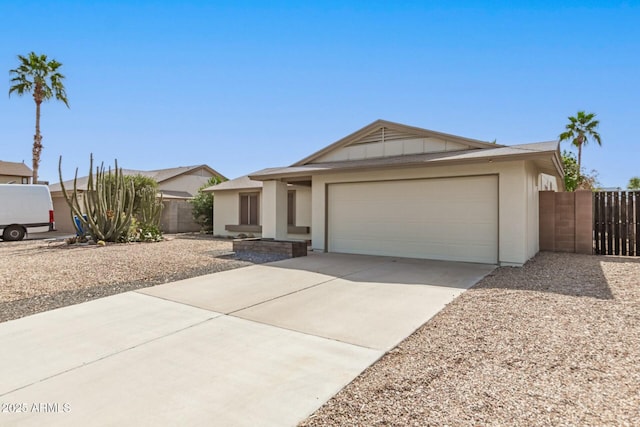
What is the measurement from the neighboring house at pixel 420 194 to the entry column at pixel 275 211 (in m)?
0.04

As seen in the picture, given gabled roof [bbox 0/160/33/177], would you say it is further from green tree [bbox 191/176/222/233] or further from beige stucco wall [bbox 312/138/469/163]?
beige stucco wall [bbox 312/138/469/163]

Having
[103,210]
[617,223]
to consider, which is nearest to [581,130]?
[617,223]

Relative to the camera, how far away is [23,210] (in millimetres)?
16641

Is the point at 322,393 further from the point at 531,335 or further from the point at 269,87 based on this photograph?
the point at 269,87

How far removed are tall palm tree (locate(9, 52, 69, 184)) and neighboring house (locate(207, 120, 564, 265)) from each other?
21.7 metres

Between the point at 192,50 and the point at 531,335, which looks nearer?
the point at 531,335

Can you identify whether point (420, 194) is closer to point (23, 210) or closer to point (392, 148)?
point (392, 148)

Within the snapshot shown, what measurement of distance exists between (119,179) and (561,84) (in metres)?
18.1

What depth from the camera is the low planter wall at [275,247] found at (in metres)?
11.0

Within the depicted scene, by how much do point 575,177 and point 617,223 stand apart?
1440 centimetres

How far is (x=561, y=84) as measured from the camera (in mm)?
14117

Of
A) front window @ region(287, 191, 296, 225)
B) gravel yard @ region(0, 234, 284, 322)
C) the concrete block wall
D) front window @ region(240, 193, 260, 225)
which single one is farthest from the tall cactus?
the concrete block wall

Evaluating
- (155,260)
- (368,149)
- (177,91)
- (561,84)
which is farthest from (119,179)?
(561,84)

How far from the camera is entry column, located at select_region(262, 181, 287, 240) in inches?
508
